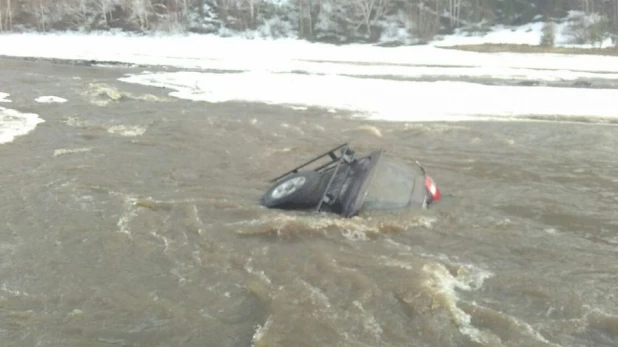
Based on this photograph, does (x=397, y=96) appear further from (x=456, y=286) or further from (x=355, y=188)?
(x=456, y=286)

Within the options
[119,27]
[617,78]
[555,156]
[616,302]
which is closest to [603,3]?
[617,78]

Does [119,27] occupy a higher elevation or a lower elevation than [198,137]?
higher

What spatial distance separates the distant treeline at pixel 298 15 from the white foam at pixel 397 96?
94.5 ft

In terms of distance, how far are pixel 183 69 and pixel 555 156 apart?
21819 mm

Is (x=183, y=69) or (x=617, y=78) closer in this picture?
(x=617, y=78)

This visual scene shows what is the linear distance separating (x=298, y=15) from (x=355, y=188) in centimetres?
5223

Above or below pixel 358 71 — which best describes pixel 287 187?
below

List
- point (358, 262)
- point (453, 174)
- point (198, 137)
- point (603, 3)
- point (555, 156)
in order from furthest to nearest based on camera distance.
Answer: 1. point (603, 3)
2. point (198, 137)
3. point (555, 156)
4. point (453, 174)
5. point (358, 262)

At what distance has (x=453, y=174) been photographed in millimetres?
11148

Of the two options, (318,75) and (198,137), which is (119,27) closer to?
(318,75)

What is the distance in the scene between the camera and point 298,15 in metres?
58.2

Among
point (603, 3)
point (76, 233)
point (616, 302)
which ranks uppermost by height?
point (603, 3)

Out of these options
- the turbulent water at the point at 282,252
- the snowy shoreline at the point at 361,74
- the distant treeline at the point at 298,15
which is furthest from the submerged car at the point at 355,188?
the distant treeline at the point at 298,15

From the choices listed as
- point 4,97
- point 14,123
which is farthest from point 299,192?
point 4,97
